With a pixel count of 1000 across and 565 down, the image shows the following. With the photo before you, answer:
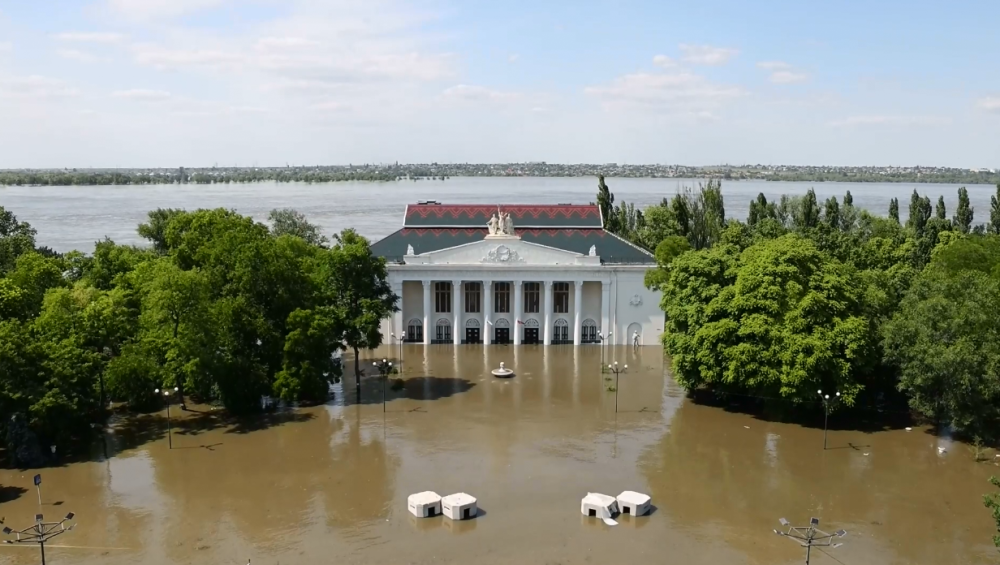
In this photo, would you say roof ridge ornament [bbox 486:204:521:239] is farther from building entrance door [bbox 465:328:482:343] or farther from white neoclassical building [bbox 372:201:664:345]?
building entrance door [bbox 465:328:482:343]

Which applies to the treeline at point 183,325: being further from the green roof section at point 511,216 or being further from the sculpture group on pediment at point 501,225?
the green roof section at point 511,216

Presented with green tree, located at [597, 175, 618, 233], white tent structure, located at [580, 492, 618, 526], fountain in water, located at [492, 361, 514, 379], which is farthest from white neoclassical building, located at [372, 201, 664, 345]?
white tent structure, located at [580, 492, 618, 526]

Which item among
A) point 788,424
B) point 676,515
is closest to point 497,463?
point 676,515

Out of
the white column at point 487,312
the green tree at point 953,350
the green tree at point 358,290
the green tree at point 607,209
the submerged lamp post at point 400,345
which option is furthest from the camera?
the green tree at point 607,209

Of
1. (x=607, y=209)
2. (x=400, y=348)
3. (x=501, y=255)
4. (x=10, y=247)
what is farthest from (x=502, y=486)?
(x=607, y=209)

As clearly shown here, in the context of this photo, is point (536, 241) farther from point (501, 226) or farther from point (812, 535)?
point (812, 535)

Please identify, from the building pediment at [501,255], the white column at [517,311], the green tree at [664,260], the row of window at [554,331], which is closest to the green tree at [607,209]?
the green tree at [664,260]

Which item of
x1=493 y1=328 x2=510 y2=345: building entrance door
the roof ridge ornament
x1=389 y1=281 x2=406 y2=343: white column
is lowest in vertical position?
x1=493 y1=328 x2=510 y2=345: building entrance door
